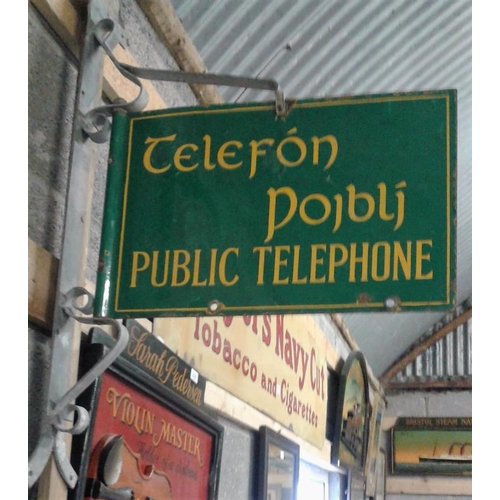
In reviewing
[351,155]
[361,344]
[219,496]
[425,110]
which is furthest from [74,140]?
[361,344]

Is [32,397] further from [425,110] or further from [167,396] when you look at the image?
[425,110]

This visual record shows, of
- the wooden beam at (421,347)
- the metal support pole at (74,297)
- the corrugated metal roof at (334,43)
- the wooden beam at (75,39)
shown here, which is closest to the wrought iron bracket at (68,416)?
the metal support pole at (74,297)

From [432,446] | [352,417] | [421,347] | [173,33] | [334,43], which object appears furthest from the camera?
[421,347]

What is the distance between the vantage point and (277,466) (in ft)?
8.94

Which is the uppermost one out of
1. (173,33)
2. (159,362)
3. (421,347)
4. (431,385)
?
(421,347)

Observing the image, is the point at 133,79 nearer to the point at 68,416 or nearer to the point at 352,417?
the point at 68,416

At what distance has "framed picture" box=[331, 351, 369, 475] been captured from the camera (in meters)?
4.09

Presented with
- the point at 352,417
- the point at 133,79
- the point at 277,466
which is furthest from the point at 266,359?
the point at 352,417

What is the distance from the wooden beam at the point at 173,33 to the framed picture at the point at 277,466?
1279mm

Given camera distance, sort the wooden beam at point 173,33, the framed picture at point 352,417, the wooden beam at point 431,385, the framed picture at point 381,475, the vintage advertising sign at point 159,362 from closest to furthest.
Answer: the vintage advertising sign at point 159,362 < the wooden beam at point 173,33 < the framed picture at point 352,417 < the framed picture at point 381,475 < the wooden beam at point 431,385

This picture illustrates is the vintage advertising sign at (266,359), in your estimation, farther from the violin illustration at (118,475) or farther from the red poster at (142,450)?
the violin illustration at (118,475)

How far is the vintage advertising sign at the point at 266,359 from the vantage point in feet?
6.39

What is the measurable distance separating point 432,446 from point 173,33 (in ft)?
17.6

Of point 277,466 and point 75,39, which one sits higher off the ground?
point 75,39
